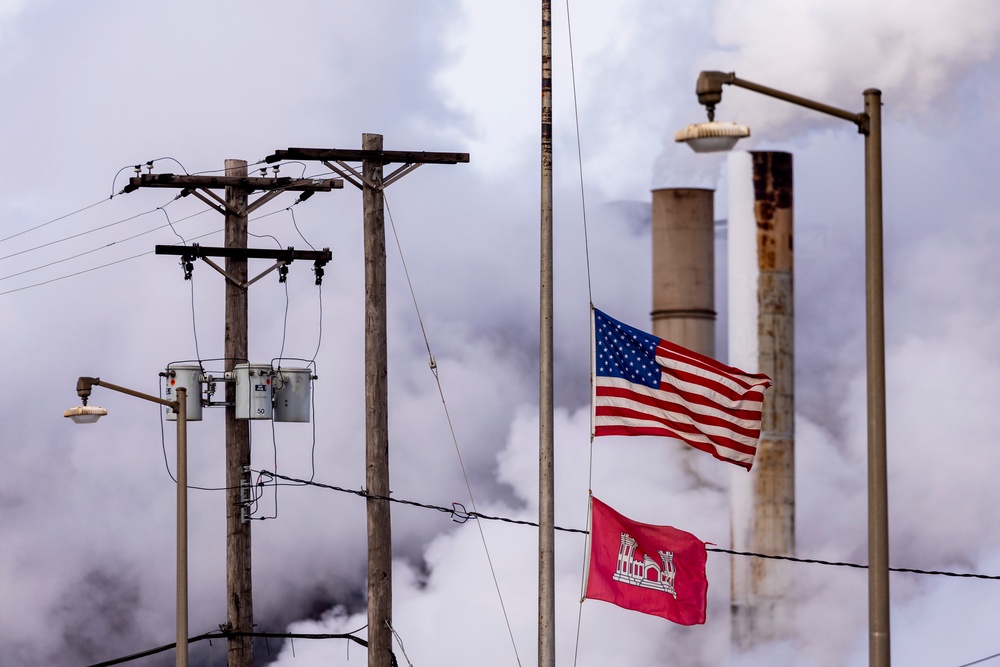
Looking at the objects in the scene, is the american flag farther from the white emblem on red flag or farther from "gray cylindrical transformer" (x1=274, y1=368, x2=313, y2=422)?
"gray cylindrical transformer" (x1=274, y1=368, x2=313, y2=422)

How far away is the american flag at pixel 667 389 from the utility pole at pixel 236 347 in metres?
6.13

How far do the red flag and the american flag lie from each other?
39.1 inches

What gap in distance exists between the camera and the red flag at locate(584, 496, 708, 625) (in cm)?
1512

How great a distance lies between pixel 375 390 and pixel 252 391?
2301mm

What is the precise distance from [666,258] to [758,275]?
2.89 m

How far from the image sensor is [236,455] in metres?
19.5

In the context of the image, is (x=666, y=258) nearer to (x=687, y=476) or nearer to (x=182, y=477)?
(x=687, y=476)

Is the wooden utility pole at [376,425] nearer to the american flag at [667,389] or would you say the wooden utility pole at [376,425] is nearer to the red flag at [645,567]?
the red flag at [645,567]

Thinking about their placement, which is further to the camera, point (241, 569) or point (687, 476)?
point (687, 476)

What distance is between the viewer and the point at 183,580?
58.0ft

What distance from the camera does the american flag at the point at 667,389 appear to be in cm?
1525

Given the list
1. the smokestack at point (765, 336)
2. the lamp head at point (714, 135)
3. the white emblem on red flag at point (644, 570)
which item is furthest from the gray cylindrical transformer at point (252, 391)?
the smokestack at point (765, 336)

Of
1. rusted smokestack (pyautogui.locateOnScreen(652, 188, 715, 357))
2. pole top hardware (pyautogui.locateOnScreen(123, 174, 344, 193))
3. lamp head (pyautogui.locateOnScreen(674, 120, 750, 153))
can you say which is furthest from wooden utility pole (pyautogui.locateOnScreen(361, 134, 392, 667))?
rusted smokestack (pyautogui.locateOnScreen(652, 188, 715, 357))

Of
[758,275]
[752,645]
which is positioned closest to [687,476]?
[752,645]
